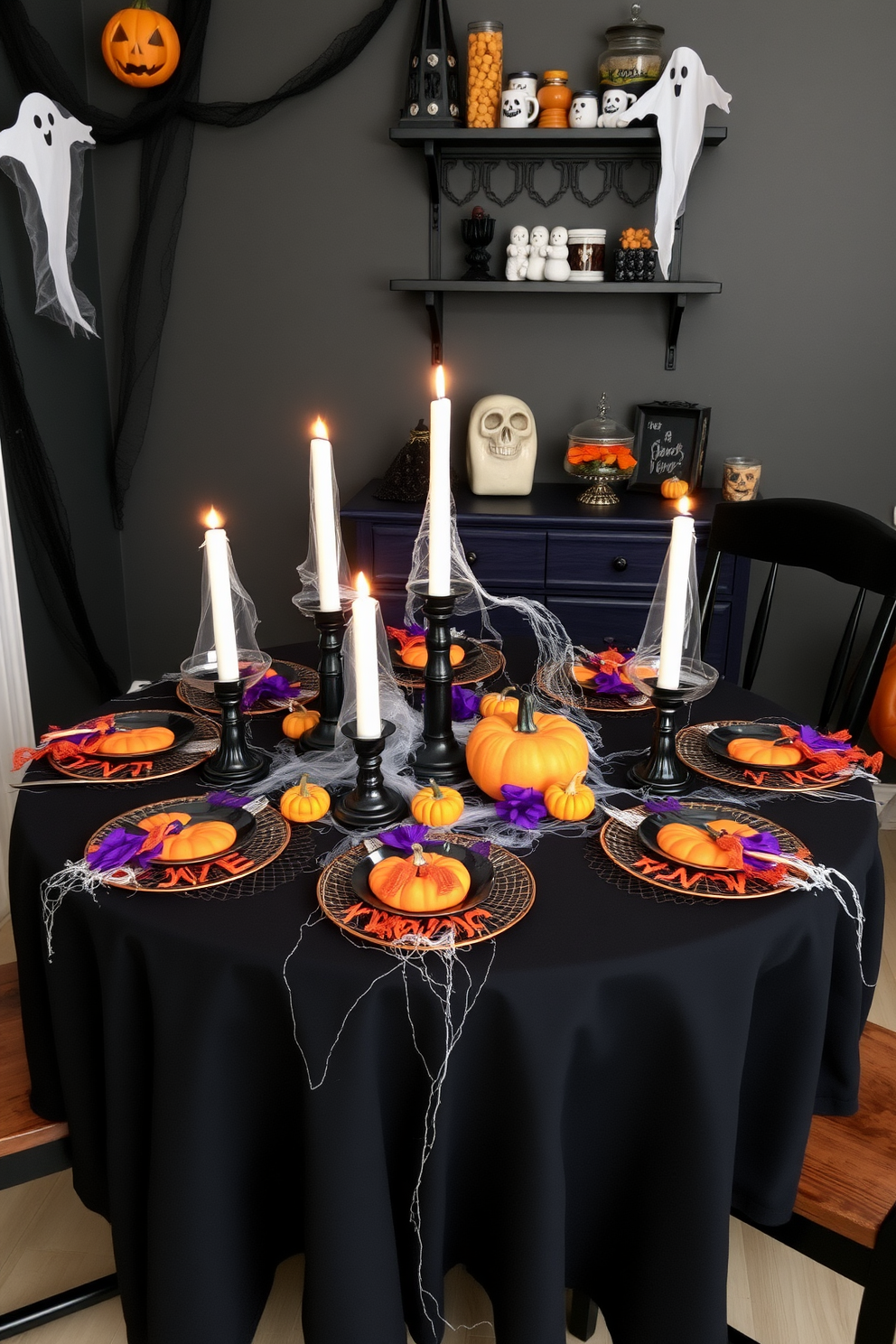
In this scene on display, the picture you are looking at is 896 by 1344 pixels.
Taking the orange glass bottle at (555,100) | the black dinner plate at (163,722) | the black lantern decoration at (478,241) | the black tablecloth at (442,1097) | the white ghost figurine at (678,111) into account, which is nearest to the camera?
the black tablecloth at (442,1097)

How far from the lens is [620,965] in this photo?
949 mm

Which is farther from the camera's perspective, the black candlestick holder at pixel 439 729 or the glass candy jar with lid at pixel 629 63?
the glass candy jar with lid at pixel 629 63

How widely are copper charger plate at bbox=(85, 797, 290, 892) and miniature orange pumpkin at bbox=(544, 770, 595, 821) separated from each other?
12.4 inches

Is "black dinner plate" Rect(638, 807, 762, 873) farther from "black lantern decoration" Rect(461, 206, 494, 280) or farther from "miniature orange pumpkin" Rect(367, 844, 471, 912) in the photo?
"black lantern decoration" Rect(461, 206, 494, 280)

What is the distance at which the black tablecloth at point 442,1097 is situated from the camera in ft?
3.13

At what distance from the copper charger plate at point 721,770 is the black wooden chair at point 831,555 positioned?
1.07ft

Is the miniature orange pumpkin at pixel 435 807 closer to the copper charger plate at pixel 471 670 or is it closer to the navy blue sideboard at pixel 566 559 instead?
the copper charger plate at pixel 471 670

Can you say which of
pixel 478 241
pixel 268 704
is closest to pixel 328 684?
pixel 268 704

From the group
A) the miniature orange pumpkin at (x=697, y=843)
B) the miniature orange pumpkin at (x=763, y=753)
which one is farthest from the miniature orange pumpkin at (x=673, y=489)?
the miniature orange pumpkin at (x=697, y=843)

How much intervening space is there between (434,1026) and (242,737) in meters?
0.52

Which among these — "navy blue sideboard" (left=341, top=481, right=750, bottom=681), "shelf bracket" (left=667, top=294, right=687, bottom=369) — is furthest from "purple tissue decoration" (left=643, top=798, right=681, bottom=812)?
"shelf bracket" (left=667, top=294, right=687, bottom=369)

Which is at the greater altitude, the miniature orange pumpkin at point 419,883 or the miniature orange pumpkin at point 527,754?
the miniature orange pumpkin at point 527,754

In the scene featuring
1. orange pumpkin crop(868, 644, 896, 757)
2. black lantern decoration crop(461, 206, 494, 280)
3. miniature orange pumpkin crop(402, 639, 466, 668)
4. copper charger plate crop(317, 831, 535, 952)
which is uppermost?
black lantern decoration crop(461, 206, 494, 280)

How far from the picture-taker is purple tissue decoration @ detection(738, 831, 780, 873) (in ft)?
3.52
